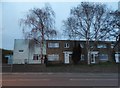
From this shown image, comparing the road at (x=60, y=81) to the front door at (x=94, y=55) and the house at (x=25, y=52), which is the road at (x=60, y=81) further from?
the house at (x=25, y=52)

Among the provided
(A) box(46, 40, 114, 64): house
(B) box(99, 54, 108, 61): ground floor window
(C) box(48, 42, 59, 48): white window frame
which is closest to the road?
(A) box(46, 40, 114, 64): house

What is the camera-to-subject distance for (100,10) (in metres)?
45.7

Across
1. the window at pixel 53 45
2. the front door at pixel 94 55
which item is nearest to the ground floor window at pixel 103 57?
the front door at pixel 94 55

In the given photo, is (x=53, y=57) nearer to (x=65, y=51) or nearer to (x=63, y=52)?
(x=63, y=52)

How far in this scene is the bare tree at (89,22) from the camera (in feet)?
150

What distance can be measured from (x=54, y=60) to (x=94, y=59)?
9113mm

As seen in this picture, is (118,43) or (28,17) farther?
(118,43)

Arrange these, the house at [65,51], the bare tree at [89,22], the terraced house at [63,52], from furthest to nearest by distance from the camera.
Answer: the house at [65,51], the terraced house at [63,52], the bare tree at [89,22]

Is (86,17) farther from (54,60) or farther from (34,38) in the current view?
(54,60)

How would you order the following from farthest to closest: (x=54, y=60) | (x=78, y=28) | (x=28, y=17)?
(x=54, y=60), (x=78, y=28), (x=28, y=17)

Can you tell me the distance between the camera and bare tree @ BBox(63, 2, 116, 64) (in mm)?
45750

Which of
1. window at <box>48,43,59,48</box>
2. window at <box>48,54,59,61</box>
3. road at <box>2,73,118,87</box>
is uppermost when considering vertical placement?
window at <box>48,43,59,48</box>

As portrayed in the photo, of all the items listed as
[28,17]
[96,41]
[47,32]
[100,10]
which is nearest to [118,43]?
[96,41]

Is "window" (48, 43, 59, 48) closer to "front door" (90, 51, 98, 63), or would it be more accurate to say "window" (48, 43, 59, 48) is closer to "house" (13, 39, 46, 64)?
"house" (13, 39, 46, 64)
